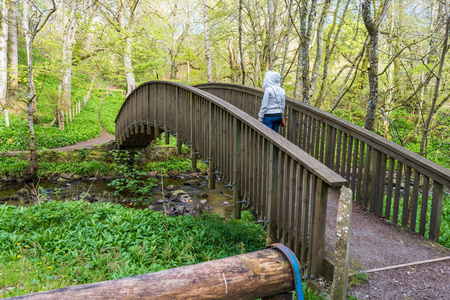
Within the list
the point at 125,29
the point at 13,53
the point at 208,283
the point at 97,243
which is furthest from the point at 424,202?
the point at 13,53

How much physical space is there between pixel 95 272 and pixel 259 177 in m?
2.80

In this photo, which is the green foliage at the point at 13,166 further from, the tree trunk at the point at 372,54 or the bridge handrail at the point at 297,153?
the tree trunk at the point at 372,54

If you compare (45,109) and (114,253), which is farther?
(45,109)

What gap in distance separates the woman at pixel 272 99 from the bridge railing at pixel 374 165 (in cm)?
70

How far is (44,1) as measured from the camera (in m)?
19.0

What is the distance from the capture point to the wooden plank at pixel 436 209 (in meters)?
4.18

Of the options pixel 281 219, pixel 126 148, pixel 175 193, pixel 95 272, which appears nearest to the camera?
pixel 281 219

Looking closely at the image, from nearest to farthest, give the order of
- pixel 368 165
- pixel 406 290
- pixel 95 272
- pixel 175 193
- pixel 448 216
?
pixel 406 290
pixel 95 272
pixel 368 165
pixel 448 216
pixel 175 193

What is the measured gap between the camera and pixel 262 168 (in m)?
4.40

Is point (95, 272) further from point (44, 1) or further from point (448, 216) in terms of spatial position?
point (44, 1)

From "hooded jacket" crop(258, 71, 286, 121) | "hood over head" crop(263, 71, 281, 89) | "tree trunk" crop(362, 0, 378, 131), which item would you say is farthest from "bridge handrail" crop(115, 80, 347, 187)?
"tree trunk" crop(362, 0, 378, 131)

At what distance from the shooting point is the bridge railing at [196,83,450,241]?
4289mm

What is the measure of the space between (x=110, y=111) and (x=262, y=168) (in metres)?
23.4

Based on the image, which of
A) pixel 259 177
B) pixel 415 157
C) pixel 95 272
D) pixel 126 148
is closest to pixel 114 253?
pixel 95 272
